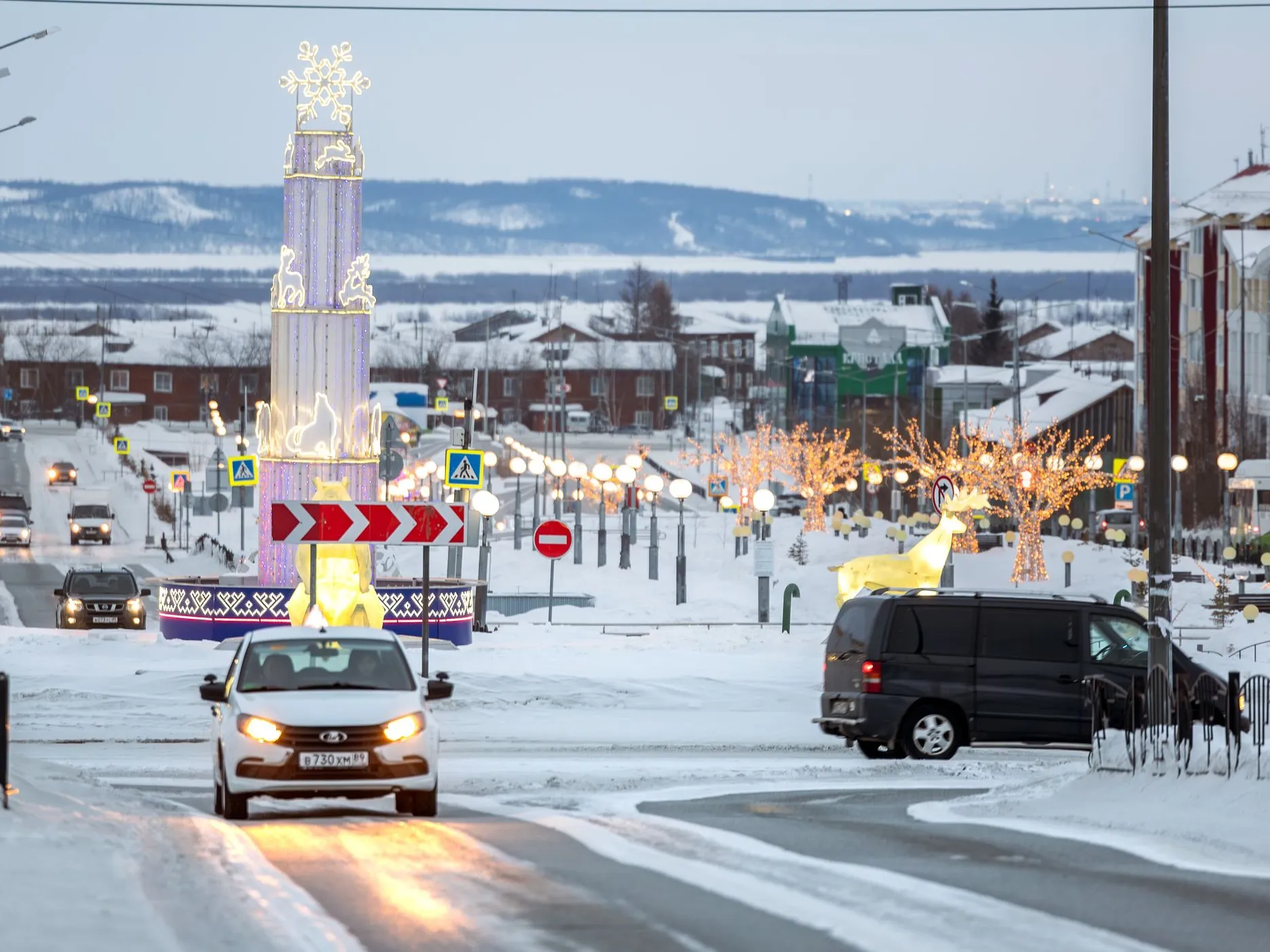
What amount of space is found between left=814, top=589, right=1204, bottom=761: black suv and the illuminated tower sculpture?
15279mm

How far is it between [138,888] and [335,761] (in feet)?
13.1

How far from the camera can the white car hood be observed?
15.4m

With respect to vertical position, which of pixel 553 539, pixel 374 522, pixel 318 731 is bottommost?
pixel 318 731

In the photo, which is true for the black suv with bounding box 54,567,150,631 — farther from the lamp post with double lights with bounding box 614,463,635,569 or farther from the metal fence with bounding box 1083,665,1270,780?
the metal fence with bounding box 1083,665,1270,780

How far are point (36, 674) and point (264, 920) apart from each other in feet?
67.4

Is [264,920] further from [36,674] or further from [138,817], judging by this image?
[36,674]

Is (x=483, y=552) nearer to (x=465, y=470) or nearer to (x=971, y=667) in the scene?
(x=465, y=470)

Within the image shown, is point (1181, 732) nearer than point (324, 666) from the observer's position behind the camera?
No

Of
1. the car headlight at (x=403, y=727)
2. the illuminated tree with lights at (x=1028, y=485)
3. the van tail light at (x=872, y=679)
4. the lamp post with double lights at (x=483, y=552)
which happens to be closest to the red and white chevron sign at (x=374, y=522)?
the van tail light at (x=872, y=679)

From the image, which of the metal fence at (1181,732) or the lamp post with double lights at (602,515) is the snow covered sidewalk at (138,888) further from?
the lamp post with double lights at (602,515)

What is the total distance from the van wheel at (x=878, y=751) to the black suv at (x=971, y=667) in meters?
0.03

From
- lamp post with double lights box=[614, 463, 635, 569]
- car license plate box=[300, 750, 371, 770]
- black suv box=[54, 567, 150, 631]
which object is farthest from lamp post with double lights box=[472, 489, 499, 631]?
car license plate box=[300, 750, 371, 770]

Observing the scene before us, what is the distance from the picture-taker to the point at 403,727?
1563 cm

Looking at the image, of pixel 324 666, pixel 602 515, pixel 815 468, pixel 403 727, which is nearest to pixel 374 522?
pixel 324 666
